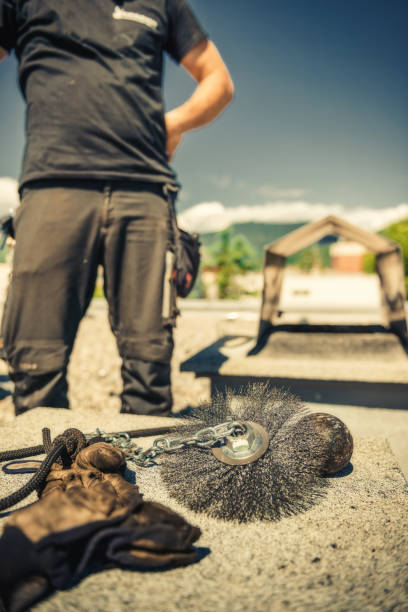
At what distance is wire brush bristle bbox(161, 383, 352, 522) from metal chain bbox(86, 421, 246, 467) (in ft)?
0.13

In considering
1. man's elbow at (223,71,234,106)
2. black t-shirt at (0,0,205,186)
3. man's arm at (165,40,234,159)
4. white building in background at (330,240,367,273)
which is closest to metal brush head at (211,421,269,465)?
black t-shirt at (0,0,205,186)

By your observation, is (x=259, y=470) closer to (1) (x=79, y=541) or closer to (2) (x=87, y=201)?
(1) (x=79, y=541)

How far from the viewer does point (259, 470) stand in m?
1.13

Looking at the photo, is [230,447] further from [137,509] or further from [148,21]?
[148,21]

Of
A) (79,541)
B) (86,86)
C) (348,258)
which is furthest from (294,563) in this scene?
(348,258)

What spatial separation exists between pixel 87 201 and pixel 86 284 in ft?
1.12

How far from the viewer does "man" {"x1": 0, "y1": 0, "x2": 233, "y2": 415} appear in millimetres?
1849

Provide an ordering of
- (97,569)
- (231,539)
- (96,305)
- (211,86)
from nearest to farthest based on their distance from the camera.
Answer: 1. (97,569)
2. (231,539)
3. (211,86)
4. (96,305)

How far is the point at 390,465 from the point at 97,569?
975mm

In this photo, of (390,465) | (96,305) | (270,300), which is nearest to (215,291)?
(96,305)

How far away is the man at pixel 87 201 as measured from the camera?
72.8 inches

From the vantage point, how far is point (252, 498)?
1103 mm

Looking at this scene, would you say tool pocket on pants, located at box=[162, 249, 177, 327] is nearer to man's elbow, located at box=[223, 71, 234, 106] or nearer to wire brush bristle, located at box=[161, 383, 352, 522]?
wire brush bristle, located at box=[161, 383, 352, 522]

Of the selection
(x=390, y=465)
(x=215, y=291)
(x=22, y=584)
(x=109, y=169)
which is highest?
(x=109, y=169)
